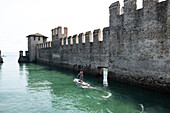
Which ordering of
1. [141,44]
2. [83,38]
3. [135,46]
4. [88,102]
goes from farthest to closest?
[83,38]
[135,46]
[141,44]
[88,102]

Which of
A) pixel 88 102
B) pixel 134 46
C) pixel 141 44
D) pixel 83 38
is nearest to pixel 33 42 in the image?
pixel 83 38

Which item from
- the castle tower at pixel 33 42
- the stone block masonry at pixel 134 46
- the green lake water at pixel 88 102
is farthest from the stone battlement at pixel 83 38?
the castle tower at pixel 33 42

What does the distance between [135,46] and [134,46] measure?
0.09 metres

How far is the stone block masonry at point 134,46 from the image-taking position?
8648mm

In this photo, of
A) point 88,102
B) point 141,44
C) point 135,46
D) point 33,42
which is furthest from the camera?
point 33,42

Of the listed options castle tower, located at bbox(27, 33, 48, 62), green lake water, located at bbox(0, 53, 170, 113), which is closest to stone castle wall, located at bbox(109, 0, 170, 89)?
green lake water, located at bbox(0, 53, 170, 113)

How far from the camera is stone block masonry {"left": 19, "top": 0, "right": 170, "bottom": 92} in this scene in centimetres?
865

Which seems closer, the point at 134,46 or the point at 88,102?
the point at 88,102

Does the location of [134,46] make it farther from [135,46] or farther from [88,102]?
[88,102]

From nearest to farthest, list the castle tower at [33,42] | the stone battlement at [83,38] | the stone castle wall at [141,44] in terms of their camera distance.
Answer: the stone castle wall at [141,44] → the stone battlement at [83,38] → the castle tower at [33,42]

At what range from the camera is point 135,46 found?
1049 centimetres

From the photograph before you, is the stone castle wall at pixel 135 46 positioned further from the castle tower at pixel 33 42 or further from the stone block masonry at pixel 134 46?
the castle tower at pixel 33 42

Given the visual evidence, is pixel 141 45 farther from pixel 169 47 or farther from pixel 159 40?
pixel 169 47

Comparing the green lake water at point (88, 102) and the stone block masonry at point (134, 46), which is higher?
the stone block masonry at point (134, 46)
